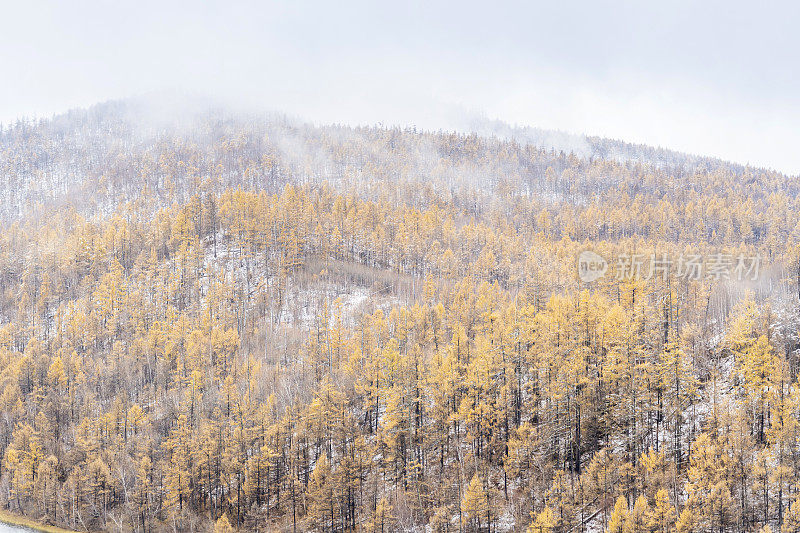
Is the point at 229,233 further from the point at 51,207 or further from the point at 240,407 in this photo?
the point at 51,207

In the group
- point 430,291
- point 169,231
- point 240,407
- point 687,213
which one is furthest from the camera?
point 687,213

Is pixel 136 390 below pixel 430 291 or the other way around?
below

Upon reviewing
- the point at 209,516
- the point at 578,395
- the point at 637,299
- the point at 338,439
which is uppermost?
the point at 637,299

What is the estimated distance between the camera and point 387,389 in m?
59.6

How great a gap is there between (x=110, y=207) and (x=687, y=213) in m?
190

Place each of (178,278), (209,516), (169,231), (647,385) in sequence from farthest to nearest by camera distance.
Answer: (169,231) < (178,278) < (209,516) < (647,385)

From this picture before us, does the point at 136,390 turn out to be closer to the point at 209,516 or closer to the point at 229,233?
the point at 209,516

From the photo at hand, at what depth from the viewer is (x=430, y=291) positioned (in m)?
97.3

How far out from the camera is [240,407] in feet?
200

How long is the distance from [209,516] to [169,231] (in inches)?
3395

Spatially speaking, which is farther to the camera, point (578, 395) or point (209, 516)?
point (209, 516)

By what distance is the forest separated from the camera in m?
43.7

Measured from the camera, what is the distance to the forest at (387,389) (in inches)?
1719

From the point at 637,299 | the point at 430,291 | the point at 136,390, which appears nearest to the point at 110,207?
the point at 136,390
